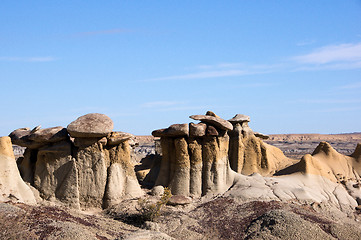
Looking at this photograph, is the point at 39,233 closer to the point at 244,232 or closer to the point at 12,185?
the point at 12,185

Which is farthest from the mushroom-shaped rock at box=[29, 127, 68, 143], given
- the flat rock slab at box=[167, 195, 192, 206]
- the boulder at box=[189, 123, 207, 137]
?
the boulder at box=[189, 123, 207, 137]

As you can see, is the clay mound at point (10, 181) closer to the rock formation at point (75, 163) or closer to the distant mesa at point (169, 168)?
the distant mesa at point (169, 168)

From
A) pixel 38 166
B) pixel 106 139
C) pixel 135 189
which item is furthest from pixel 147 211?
pixel 38 166

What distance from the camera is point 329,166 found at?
29.1 metres

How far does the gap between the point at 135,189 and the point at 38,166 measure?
3802mm

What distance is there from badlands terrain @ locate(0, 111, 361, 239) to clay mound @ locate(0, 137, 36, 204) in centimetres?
3

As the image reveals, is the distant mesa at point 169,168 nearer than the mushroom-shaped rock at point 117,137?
Yes

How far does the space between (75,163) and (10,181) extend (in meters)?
2.63

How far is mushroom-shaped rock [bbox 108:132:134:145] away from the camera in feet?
67.7

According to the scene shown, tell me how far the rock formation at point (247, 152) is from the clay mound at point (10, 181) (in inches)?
529

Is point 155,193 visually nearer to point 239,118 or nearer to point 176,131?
point 176,131

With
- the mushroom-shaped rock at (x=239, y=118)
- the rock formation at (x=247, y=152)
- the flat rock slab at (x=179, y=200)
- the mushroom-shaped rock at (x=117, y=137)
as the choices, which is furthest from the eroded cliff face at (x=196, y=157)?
the mushroom-shaped rock at (x=239, y=118)

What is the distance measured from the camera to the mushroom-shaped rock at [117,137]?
67.7 ft

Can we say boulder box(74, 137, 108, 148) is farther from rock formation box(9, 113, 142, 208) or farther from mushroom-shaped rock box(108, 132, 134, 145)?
mushroom-shaped rock box(108, 132, 134, 145)
